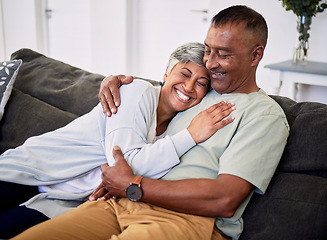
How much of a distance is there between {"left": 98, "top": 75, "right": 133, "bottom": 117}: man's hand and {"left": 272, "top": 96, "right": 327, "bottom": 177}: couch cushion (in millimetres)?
676

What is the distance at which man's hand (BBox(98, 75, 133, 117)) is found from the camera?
58.6 inches

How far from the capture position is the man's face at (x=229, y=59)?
143 cm

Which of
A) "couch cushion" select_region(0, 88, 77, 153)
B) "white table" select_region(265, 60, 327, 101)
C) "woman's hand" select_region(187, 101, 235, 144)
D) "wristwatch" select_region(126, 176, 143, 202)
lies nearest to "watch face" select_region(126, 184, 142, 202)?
"wristwatch" select_region(126, 176, 143, 202)

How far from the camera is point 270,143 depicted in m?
1.30

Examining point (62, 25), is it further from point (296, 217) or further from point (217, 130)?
point (296, 217)

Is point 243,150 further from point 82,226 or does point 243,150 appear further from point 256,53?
point 82,226

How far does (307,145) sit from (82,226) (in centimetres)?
86

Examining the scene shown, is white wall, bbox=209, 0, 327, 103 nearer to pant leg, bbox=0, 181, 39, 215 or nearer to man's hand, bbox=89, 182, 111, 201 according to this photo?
man's hand, bbox=89, 182, 111, 201

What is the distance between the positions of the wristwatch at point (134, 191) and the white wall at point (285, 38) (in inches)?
97.0

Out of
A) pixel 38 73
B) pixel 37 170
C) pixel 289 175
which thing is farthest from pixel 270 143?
pixel 38 73

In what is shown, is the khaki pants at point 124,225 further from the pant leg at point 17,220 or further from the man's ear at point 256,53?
the man's ear at point 256,53

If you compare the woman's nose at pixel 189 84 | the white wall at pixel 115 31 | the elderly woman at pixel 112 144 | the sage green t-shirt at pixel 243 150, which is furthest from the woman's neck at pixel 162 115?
the white wall at pixel 115 31

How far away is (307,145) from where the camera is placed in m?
1.41

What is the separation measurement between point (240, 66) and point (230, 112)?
0.19m
